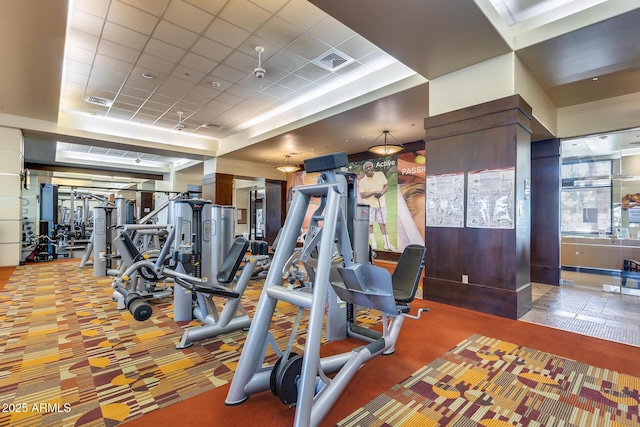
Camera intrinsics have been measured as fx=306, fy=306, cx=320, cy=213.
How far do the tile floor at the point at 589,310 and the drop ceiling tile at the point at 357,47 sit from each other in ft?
14.1

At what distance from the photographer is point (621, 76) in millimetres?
4426

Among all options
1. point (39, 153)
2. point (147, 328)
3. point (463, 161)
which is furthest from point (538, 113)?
point (39, 153)

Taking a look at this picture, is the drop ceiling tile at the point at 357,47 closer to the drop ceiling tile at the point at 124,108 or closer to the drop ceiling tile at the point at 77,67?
the drop ceiling tile at the point at 77,67

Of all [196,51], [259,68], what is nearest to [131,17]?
[196,51]

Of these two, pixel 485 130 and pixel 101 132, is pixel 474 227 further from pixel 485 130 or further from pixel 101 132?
pixel 101 132

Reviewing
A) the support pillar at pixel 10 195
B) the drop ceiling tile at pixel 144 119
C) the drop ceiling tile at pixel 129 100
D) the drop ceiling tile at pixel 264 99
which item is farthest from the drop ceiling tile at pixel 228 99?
the support pillar at pixel 10 195

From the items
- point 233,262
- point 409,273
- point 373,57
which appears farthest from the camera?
point 373,57

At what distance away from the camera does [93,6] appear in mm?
3828

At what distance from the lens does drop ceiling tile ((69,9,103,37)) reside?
157 inches

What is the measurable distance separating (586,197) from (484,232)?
3579 millimetres

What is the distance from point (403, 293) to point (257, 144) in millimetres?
6930

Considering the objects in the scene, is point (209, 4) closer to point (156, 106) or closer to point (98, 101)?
point (156, 106)

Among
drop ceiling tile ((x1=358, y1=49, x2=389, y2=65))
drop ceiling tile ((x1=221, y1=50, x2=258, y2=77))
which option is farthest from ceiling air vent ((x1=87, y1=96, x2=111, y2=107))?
drop ceiling tile ((x1=358, y1=49, x2=389, y2=65))

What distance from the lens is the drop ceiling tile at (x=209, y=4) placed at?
3753 mm
